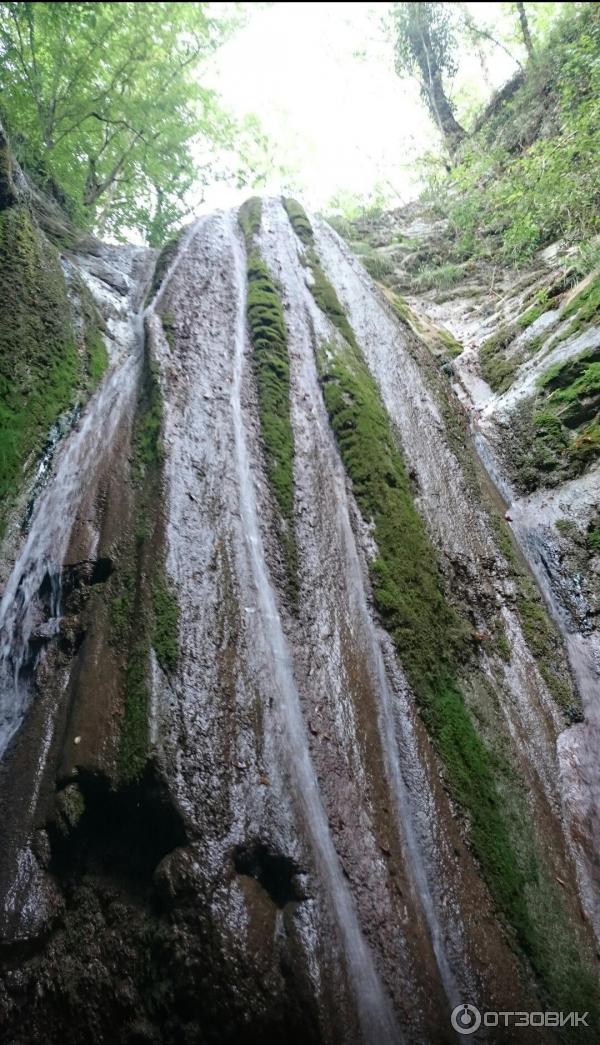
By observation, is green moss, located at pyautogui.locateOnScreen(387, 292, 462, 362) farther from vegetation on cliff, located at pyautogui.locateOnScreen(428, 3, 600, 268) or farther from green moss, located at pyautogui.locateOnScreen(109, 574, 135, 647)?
green moss, located at pyautogui.locateOnScreen(109, 574, 135, 647)

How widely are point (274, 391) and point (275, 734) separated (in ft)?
12.6

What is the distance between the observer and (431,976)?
105 inches

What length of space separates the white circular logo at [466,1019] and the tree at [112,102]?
5.74m

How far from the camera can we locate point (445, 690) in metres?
3.88

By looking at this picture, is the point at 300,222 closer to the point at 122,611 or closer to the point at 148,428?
the point at 148,428

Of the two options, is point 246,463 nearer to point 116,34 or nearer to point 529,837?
point 529,837

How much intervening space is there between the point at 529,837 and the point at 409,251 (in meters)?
12.2

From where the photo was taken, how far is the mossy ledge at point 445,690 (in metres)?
3.00

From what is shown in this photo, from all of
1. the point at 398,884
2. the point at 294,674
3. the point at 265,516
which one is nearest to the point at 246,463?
the point at 265,516

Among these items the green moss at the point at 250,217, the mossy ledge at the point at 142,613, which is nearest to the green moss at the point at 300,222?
the green moss at the point at 250,217

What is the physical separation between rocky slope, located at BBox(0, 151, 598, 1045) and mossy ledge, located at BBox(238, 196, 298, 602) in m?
0.04

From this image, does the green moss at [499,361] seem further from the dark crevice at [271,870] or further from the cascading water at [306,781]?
the dark crevice at [271,870]

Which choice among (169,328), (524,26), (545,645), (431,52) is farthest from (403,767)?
(431,52)

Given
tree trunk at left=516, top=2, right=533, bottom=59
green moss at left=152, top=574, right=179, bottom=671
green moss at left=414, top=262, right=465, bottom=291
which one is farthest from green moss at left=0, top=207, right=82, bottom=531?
tree trunk at left=516, top=2, right=533, bottom=59
